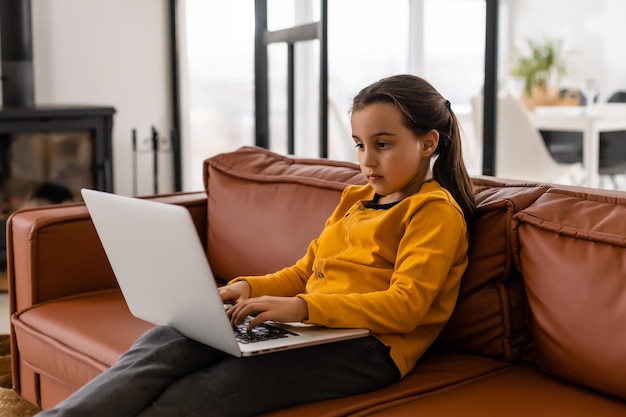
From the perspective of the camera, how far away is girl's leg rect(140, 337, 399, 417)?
4.50 ft

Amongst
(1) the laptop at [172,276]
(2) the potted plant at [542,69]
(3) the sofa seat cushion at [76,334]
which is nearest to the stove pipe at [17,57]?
(3) the sofa seat cushion at [76,334]

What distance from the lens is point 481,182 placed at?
188cm

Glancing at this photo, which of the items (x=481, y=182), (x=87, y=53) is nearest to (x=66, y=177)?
(x=87, y=53)

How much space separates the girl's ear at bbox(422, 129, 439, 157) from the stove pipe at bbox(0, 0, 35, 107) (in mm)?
2976

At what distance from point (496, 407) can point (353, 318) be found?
0.28 meters

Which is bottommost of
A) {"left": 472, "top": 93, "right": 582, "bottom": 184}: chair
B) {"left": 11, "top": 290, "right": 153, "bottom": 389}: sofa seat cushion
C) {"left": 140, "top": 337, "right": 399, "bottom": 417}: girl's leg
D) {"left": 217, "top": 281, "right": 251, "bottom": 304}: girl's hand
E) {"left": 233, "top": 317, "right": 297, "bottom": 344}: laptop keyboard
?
{"left": 11, "top": 290, "right": 153, "bottom": 389}: sofa seat cushion

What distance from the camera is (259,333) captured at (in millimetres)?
1458

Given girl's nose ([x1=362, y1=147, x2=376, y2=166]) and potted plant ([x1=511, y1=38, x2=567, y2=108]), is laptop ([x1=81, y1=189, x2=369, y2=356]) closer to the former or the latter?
girl's nose ([x1=362, y1=147, x2=376, y2=166])

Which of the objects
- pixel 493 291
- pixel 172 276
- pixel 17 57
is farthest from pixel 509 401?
pixel 17 57

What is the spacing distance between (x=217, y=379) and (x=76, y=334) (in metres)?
0.65

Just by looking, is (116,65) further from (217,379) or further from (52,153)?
(217,379)

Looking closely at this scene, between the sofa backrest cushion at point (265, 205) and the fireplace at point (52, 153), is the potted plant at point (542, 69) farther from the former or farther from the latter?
the fireplace at point (52, 153)

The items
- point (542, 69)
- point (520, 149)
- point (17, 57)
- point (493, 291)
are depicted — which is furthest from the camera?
point (17, 57)

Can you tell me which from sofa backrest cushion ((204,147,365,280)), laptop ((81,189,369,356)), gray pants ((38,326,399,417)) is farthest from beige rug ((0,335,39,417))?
gray pants ((38,326,399,417))
